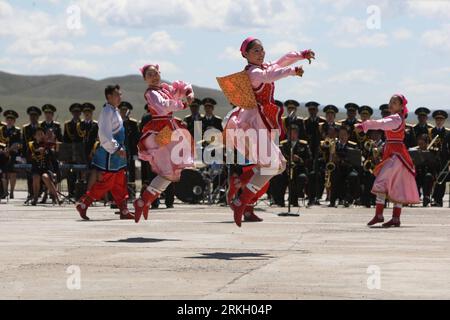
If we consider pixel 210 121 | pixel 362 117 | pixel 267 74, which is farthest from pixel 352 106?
pixel 267 74

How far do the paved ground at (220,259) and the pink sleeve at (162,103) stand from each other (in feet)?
4.92

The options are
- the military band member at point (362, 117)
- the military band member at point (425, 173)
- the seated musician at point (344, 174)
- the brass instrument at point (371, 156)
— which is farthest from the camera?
the military band member at point (362, 117)

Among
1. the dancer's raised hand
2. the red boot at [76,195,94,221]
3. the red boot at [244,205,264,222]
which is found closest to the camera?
the dancer's raised hand

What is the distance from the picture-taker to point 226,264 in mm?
11656

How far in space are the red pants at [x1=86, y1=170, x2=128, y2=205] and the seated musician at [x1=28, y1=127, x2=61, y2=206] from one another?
5453mm

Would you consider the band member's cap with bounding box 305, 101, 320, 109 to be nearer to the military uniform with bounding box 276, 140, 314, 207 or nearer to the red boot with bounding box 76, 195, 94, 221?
the military uniform with bounding box 276, 140, 314, 207

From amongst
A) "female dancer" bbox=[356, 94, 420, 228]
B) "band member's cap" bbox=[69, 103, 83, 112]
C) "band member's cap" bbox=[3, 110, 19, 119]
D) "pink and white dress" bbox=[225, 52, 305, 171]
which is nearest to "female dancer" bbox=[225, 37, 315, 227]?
"pink and white dress" bbox=[225, 52, 305, 171]

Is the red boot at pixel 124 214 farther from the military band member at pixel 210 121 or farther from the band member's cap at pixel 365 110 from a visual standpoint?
the band member's cap at pixel 365 110

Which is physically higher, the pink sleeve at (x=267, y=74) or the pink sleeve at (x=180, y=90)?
the pink sleeve at (x=267, y=74)

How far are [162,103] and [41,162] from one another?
27.3ft

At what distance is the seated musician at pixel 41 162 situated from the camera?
23.8 m

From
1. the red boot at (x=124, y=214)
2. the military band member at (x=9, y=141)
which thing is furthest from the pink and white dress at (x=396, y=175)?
the military band member at (x=9, y=141)

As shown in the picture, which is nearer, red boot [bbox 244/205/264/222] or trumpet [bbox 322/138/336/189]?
red boot [bbox 244/205/264/222]

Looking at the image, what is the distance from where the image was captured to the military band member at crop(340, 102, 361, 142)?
81.3 feet
